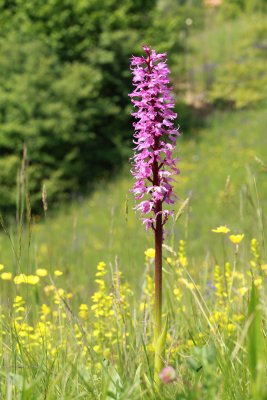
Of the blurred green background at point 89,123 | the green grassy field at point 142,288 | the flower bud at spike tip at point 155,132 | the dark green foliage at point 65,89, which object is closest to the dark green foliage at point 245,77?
the blurred green background at point 89,123

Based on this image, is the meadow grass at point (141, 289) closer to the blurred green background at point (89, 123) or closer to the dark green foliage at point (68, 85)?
the blurred green background at point (89, 123)

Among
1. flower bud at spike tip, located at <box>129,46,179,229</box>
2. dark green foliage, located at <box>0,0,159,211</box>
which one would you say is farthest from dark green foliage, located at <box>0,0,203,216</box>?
flower bud at spike tip, located at <box>129,46,179,229</box>

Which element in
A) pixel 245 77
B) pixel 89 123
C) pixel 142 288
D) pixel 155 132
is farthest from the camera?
pixel 245 77

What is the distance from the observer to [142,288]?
10.7 ft

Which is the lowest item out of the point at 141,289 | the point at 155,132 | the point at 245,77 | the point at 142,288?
the point at 141,289

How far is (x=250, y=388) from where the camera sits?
216 cm

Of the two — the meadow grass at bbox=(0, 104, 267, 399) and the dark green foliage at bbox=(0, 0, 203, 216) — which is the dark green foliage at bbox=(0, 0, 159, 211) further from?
the meadow grass at bbox=(0, 104, 267, 399)

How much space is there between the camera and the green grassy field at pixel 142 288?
211 cm

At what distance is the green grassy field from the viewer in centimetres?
211

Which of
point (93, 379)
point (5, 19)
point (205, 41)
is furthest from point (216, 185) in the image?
point (205, 41)

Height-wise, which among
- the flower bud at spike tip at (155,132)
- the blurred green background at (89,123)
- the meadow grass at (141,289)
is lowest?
the meadow grass at (141,289)

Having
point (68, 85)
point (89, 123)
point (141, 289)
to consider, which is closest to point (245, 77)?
point (89, 123)

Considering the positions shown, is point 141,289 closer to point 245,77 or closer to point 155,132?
point 155,132

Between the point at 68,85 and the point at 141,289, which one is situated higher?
the point at 68,85
